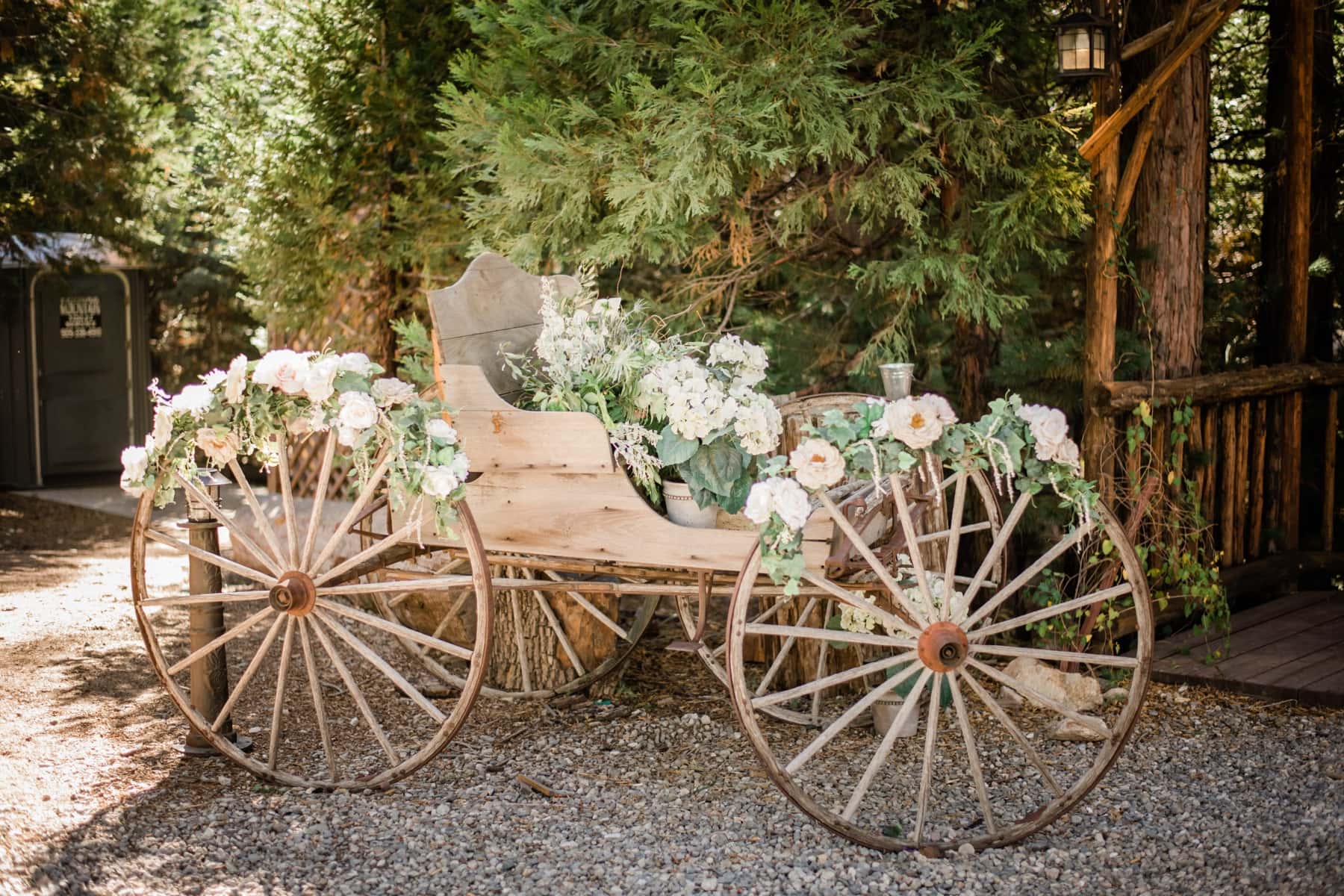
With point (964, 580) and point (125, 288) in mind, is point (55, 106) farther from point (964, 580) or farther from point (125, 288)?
point (964, 580)

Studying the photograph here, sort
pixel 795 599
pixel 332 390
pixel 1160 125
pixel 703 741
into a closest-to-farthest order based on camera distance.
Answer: pixel 332 390
pixel 703 741
pixel 795 599
pixel 1160 125

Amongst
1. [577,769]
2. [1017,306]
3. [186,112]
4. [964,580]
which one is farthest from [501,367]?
[186,112]

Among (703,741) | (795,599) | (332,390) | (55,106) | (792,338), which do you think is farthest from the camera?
(55,106)

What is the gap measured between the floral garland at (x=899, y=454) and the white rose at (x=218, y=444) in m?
1.61

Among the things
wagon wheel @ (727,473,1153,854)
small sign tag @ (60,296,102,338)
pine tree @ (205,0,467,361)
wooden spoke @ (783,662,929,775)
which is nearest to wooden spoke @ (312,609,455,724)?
wagon wheel @ (727,473,1153,854)

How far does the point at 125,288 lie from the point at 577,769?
367 inches

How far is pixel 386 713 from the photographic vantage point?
477 cm

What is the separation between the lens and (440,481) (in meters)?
3.51

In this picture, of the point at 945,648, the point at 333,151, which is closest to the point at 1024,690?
the point at 945,648

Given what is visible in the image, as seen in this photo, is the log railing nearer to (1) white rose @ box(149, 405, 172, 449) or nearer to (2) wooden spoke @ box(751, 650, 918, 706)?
(2) wooden spoke @ box(751, 650, 918, 706)

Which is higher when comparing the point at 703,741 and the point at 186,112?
the point at 186,112

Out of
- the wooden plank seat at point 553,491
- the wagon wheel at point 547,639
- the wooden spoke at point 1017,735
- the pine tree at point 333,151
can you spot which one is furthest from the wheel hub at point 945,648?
the pine tree at point 333,151

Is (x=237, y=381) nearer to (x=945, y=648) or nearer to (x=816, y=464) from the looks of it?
(x=816, y=464)

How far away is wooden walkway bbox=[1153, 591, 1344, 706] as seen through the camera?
4.62 metres
